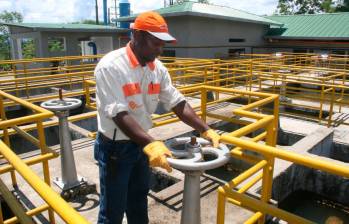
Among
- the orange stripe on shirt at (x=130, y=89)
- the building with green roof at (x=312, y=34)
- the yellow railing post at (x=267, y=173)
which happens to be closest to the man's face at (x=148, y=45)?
the orange stripe on shirt at (x=130, y=89)

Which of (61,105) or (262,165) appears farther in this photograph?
(61,105)

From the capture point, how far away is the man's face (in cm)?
217

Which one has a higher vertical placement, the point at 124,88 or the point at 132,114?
the point at 124,88

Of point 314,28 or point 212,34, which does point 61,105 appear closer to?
point 212,34

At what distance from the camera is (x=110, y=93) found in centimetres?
215

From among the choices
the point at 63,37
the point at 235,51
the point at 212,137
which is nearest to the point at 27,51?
the point at 63,37

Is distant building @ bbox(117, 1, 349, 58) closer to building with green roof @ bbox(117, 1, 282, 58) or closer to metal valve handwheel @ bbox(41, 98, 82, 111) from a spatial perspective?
building with green roof @ bbox(117, 1, 282, 58)

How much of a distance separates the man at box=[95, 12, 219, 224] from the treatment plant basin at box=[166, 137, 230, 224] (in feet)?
0.36

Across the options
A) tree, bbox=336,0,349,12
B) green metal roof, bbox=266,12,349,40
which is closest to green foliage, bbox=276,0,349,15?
tree, bbox=336,0,349,12

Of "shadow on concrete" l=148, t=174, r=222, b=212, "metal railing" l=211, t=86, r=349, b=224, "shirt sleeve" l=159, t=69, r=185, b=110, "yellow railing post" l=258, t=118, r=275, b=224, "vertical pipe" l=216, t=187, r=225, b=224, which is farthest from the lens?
"shadow on concrete" l=148, t=174, r=222, b=212

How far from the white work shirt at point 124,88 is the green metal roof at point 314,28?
64.6ft

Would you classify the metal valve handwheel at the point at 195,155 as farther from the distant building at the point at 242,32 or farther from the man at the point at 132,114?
the distant building at the point at 242,32

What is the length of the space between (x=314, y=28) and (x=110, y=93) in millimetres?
21900

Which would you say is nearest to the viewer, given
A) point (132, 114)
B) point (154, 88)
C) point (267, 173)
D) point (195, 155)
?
point (195, 155)
